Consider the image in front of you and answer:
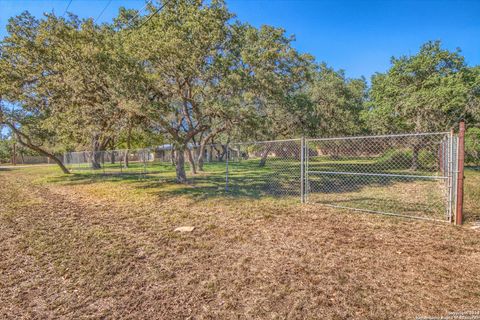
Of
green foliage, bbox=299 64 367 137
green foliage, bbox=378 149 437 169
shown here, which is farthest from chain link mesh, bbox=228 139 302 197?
green foliage, bbox=378 149 437 169

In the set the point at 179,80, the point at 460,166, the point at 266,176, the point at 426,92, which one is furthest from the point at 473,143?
the point at 179,80

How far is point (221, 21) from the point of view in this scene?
25.4ft

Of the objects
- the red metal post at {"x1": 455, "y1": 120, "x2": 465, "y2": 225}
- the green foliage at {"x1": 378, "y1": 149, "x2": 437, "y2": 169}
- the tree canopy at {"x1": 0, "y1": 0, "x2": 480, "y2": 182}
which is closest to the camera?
the red metal post at {"x1": 455, "y1": 120, "x2": 465, "y2": 225}

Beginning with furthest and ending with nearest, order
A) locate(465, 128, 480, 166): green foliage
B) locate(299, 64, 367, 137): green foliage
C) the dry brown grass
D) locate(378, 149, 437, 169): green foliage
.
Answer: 1. locate(299, 64, 367, 137): green foliage
2. locate(378, 149, 437, 169): green foliage
3. locate(465, 128, 480, 166): green foliage
4. the dry brown grass

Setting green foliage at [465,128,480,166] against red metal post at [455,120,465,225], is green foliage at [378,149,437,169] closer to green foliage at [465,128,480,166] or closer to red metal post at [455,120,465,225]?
green foliage at [465,128,480,166]

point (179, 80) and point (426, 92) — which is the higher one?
point (426, 92)

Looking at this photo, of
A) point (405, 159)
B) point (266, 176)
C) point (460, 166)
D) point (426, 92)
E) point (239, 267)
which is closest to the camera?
point (239, 267)

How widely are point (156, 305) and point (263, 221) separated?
2.90m

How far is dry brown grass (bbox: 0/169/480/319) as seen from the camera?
219cm

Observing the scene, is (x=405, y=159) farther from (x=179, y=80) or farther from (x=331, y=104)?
(x=179, y=80)

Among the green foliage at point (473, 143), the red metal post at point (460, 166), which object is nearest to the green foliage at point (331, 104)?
the green foliage at point (473, 143)

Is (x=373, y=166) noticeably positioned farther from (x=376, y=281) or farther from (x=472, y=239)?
(x=376, y=281)

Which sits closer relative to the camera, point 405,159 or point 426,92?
point 426,92

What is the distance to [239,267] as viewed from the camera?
2947 mm
